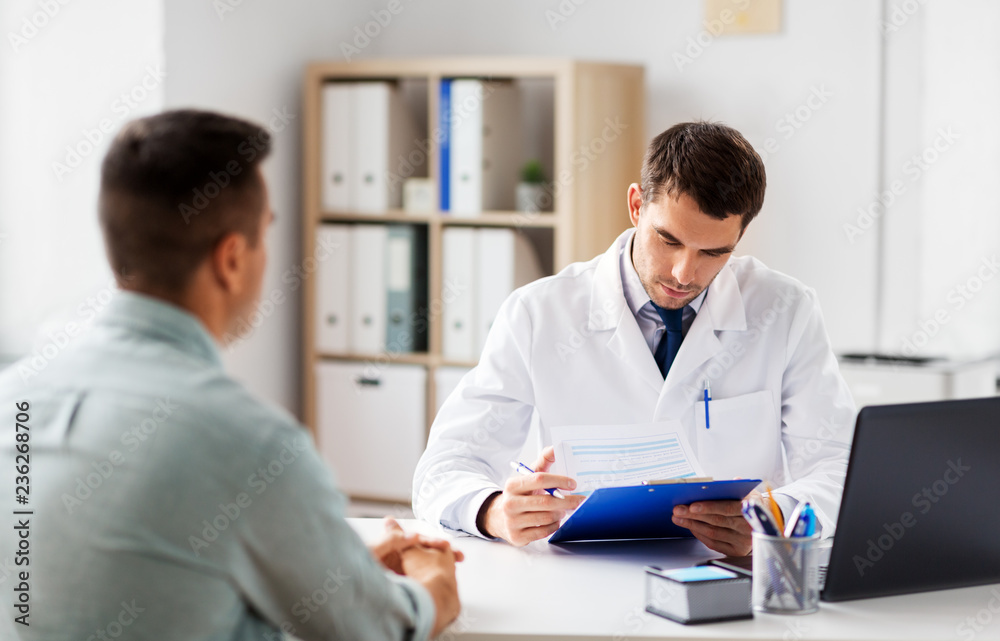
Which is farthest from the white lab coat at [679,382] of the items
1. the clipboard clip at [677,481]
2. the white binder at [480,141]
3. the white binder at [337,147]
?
the white binder at [337,147]

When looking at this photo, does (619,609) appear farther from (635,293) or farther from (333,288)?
(333,288)

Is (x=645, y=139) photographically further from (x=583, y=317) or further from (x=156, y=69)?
(x=583, y=317)

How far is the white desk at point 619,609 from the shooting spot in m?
1.22

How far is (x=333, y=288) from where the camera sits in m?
3.68

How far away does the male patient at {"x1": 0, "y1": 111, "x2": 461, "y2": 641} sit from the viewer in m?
1.00

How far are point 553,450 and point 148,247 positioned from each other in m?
0.66

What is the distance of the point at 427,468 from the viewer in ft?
5.86

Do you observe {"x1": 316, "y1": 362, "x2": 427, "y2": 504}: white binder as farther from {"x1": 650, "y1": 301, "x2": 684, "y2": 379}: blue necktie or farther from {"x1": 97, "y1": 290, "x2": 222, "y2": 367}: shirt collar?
{"x1": 97, "y1": 290, "x2": 222, "y2": 367}: shirt collar

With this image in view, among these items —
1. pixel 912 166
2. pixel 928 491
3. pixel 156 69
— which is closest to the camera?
pixel 928 491

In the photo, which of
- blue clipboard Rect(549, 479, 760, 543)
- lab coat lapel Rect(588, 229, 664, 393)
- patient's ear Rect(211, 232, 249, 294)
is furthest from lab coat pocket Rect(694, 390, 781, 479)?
patient's ear Rect(211, 232, 249, 294)

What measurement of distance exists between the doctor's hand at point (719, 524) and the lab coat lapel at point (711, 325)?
0.41 m

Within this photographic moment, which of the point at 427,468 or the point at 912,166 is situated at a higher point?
the point at 912,166

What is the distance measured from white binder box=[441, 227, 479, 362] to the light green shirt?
2480mm

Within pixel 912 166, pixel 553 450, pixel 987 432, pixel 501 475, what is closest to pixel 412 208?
pixel 912 166
